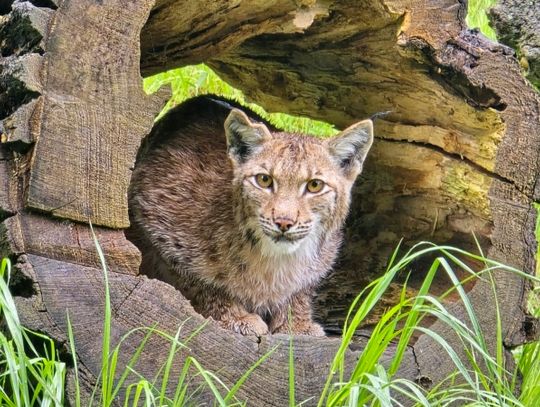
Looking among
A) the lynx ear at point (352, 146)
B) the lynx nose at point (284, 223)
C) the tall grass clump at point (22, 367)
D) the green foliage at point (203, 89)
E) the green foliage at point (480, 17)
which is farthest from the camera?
the green foliage at point (480, 17)

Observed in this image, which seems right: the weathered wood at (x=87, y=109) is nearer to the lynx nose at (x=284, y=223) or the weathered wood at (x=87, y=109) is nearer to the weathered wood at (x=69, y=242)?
the weathered wood at (x=69, y=242)

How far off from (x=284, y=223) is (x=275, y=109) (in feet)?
5.73

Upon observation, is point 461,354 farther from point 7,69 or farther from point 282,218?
point 7,69

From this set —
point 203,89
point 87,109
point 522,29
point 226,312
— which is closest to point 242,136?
point 226,312

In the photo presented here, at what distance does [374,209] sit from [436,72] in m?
1.23

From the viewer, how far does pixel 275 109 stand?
651 cm

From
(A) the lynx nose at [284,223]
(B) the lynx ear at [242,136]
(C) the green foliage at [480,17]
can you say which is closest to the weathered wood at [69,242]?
(A) the lynx nose at [284,223]

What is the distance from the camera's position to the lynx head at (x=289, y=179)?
4996mm

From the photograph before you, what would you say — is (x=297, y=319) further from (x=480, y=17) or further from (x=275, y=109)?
(x=480, y=17)

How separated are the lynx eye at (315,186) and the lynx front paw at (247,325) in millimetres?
688

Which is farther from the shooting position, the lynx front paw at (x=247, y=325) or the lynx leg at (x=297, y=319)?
the lynx leg at (x=297, y=319)

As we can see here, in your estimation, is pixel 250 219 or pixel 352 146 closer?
pixel 250 219

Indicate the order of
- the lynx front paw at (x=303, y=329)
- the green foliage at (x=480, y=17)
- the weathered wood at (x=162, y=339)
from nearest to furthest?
the weathered wood at (x=162, y=339)
the lynx front paw at (x=303, y=329)
the green foliage at (x=480, y=17)

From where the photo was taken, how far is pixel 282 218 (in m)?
4.90
